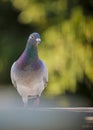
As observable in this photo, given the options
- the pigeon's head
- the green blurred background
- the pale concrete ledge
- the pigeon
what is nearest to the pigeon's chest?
the pigeon

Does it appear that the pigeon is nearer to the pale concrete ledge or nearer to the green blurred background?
the pale concrete ledge

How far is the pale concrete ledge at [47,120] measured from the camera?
3.58 feet

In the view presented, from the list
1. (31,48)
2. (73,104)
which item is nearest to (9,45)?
(73,104)

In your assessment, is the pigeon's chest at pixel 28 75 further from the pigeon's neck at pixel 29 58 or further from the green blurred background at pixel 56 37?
the green blurred background at pixel 56 37

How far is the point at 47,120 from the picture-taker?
1.12m

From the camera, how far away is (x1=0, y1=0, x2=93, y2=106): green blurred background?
157 inches

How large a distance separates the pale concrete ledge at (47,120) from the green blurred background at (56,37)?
107 inches

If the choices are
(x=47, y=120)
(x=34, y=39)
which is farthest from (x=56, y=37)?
(x=47, y=120)

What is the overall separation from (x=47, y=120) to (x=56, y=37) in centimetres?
296

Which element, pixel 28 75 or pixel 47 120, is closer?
pixel 47 120

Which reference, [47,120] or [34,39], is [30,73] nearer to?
[34,39]

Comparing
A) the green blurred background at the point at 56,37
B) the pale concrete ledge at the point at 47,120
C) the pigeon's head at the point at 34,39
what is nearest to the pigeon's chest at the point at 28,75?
the pigeon's head at the point at 34,39

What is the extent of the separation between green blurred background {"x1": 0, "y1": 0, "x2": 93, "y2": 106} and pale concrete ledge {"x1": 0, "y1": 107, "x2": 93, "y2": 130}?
8.93 ft

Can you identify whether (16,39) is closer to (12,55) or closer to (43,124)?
(12,55)
